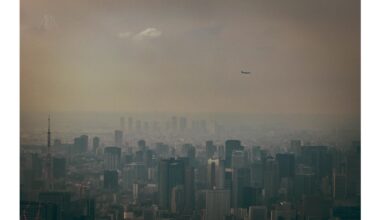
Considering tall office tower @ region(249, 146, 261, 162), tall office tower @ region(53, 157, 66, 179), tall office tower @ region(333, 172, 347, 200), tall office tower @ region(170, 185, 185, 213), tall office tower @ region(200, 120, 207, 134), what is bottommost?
tall office tower @ region(170, 185, 185, 213)

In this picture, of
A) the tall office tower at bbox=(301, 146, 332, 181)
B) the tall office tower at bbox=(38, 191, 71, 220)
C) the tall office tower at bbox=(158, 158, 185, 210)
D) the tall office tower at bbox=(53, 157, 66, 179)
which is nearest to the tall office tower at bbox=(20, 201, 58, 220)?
the tall office tower at bbox=(38, 191, 71, 220)

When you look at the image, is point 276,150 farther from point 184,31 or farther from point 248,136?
point 184,31

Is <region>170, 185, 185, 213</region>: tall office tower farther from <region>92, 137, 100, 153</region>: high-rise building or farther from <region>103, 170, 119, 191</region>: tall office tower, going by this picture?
<region>92, 137, 100, 153</region>: high-rise building

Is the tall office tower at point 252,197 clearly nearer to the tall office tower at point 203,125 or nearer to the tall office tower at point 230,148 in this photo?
the tall office tower at point 230,148

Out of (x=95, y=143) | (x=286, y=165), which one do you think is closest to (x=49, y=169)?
(x=95, y=143)

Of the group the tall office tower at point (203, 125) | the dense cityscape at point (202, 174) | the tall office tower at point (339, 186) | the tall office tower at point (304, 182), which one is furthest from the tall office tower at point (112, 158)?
the tall office tower at point (339, 186)
